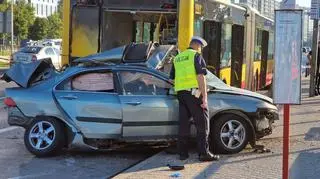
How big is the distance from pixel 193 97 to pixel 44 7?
123262mm

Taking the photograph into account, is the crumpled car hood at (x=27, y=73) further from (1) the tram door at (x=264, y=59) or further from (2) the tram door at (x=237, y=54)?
(1) the tram door at (x=264, y=59)

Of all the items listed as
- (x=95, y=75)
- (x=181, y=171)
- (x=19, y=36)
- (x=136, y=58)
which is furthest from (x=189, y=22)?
(x=19, y=36)

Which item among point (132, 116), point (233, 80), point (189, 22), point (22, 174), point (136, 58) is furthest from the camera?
point (233, 80)

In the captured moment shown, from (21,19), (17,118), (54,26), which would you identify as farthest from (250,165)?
(54,26)

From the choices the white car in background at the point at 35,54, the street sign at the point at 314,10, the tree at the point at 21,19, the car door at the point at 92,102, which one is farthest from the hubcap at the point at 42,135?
the tree at the point at 21,19

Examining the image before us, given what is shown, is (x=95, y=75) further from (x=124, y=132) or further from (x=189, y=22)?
(x=189, y=22)

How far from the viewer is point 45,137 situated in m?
9.20

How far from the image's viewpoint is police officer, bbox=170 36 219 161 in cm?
857

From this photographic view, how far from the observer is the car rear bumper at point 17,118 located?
9.35 metres

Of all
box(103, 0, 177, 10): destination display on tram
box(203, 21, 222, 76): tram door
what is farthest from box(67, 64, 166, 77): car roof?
box(203, 21, 222, 76): tram door

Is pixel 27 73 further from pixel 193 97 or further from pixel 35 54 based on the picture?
A: pixel 35 54

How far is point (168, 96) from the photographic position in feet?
29.9

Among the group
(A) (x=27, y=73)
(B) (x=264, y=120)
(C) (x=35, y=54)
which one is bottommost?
(B) (x=264, y=120)

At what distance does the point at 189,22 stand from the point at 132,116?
2.75 meters
